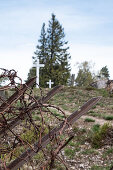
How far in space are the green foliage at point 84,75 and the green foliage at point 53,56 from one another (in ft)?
31.1

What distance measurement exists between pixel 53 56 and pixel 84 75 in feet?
38.1

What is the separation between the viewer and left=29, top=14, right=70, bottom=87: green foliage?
32094 mm

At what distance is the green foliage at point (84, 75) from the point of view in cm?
4278

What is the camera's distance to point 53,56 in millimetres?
33406

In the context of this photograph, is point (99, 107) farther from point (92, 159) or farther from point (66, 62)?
point (66, 62)

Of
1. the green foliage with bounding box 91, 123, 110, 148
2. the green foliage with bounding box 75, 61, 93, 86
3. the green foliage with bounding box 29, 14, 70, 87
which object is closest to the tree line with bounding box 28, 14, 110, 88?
the green foliage with bounding box 29, 14, 70, 87

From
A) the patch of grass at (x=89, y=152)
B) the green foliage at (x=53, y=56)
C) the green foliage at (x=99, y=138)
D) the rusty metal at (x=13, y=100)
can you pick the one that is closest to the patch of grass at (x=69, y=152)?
the patch of grass at (x=89, y=152)

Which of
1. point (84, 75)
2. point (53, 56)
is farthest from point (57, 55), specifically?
point (84, 75)

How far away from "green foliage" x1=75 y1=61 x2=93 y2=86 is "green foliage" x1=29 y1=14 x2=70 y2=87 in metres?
9.48

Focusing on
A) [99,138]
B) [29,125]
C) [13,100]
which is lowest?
[99,138]

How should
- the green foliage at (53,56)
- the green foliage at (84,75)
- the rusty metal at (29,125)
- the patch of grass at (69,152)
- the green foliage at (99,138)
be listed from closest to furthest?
the rusty metal at (29,125) < the patch of grass at (69,152) < the green foliage at (99,138) < the green foliage at (53,56) < the green foliage at (84,75)

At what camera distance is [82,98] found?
14422 mm

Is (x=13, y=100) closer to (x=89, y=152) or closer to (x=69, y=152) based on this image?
(x=69, y=152)

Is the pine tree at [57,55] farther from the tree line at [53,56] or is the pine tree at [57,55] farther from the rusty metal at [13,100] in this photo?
the rusty metal at [13,100]
